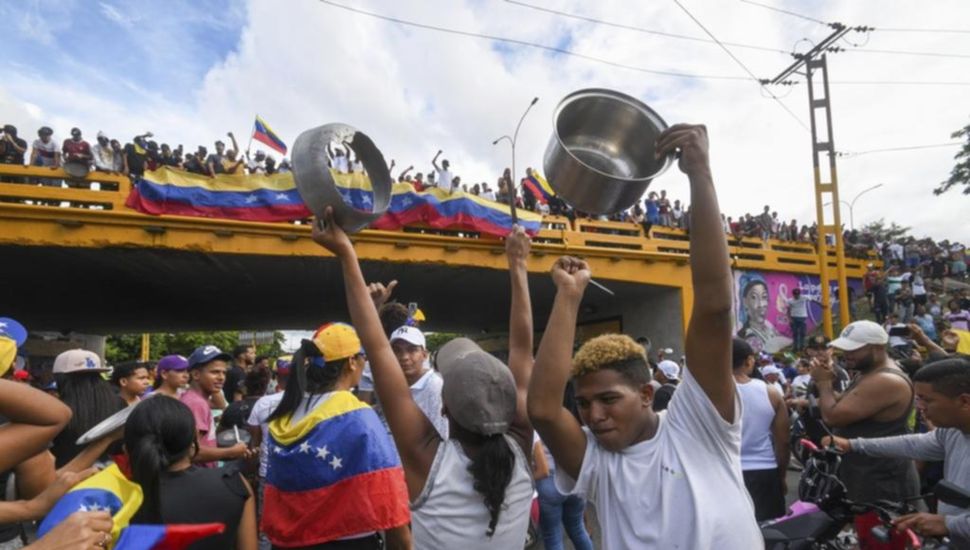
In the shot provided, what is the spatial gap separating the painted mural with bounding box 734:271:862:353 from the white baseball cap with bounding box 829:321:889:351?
12.3 m

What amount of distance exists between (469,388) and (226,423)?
391 centimetres

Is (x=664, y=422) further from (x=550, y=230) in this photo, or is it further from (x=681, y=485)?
(x=550, y=230)

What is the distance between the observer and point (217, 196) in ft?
34.7

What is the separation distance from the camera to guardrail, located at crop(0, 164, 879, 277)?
31.9 feet

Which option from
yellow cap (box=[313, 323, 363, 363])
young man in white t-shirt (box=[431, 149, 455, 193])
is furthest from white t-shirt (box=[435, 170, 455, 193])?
yellow cap (box=[313, 323, 363, 363])

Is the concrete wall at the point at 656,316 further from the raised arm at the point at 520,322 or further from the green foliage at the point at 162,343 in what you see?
the green foliage at the point at 162,343

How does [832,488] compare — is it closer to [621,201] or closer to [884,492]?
[884,492]

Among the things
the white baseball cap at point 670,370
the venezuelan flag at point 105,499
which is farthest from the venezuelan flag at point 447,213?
the venezuelan flag at point 105,499

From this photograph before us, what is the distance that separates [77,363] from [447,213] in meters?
8.80

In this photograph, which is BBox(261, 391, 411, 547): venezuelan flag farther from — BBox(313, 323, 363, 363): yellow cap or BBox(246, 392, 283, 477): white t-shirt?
BBox(246, 392, 283, 477): white t-shirt

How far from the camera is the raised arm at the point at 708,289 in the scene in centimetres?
165

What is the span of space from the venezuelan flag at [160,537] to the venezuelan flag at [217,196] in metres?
8.84

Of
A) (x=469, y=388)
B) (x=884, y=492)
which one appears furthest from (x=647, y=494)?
(x=884, y=492)

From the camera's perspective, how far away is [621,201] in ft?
7.98
